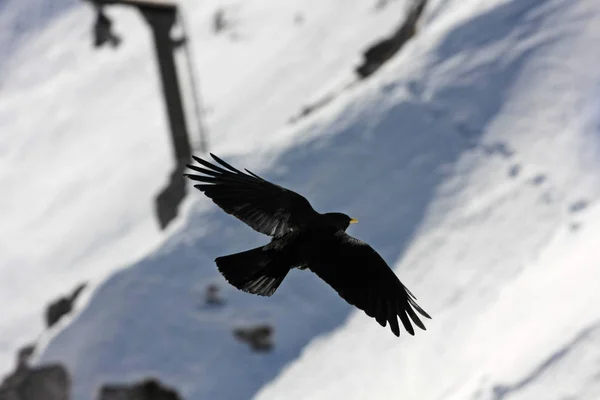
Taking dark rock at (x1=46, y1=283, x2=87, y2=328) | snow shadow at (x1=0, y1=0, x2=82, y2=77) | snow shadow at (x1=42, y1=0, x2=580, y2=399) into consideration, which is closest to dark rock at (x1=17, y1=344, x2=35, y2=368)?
dark rock at (x1=46, y1=283, x2=87, y2=328)

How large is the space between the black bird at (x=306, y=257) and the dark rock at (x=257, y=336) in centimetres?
427

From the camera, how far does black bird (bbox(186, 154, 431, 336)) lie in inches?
209

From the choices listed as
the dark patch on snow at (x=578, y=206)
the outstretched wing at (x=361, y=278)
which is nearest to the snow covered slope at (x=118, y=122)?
the dark patch on snow at (x=578, y=206)

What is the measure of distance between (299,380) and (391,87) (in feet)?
14.2

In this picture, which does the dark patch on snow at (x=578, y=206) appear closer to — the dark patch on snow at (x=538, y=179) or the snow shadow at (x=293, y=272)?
the dark patch on snow at (x=538, y=179)

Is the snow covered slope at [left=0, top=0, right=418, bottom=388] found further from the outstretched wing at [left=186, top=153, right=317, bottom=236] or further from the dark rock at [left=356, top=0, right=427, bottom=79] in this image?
the outstretched wing at [left=186, top=153, right=317, bottom=236]

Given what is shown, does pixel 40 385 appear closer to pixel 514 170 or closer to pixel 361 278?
pixel 514 170

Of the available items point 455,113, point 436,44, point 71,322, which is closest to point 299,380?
point 71,322

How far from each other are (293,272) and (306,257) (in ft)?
16.2

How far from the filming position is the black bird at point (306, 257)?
5.30 metres

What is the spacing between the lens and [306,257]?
5367 millimetres

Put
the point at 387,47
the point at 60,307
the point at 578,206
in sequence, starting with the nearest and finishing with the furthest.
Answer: the point at 578,206 → the point at 60,307 → the point at 387,47

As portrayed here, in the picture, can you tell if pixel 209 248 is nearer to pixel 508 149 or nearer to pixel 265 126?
pixel 508 149

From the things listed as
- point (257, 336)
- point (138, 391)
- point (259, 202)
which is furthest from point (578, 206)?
point (259, 202)
